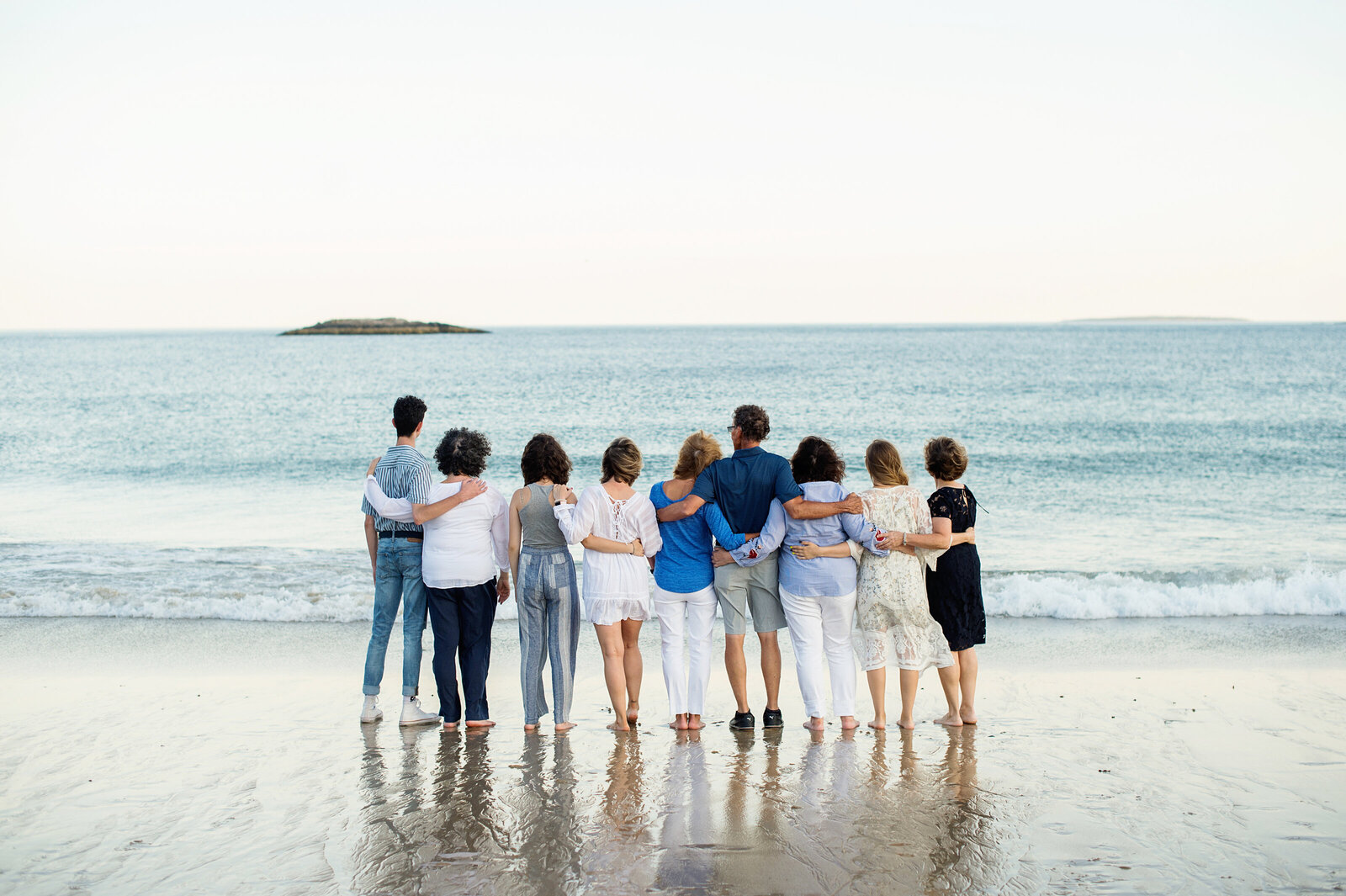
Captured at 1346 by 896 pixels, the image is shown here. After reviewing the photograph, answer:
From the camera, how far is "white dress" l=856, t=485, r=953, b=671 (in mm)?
4598

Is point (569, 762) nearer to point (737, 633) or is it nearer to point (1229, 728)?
point (737, 633)

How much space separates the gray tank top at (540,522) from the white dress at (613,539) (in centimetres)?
6

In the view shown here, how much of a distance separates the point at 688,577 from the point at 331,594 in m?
4.73

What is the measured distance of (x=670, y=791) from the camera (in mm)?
3854

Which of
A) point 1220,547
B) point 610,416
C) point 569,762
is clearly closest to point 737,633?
point 569,762

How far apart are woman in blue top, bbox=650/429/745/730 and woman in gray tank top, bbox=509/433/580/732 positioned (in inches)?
18.3

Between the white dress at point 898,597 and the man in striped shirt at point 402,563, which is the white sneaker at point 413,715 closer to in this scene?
the man in striped shirt at point 402,563

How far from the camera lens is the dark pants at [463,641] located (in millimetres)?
4695

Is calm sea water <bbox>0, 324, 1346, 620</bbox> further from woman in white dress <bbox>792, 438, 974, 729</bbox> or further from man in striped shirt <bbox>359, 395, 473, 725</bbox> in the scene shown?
man in striped shirt <bbox>359, 395, 473, 725</bbox>

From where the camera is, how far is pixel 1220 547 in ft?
37.1

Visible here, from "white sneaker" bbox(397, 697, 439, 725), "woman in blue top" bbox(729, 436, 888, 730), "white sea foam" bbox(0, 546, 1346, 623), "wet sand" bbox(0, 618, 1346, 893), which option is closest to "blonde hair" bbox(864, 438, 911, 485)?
"woman in blue top" bbox(729, 436, 888, 730)

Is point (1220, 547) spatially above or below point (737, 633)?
below

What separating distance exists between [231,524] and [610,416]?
1777 cm

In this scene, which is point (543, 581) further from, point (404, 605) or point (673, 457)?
point (673, 457)
